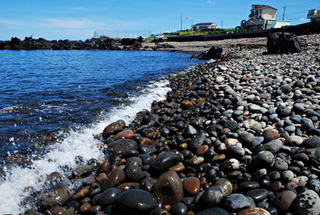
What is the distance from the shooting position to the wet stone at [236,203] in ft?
7.01

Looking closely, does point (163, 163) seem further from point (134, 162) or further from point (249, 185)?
point (249, 185)

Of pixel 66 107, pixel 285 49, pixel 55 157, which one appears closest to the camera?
pixel 55 157

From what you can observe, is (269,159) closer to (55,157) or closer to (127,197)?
(127,197)

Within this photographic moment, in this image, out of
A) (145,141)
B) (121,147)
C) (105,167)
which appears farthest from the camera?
(145,141)

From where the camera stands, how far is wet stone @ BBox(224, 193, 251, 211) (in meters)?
2.14

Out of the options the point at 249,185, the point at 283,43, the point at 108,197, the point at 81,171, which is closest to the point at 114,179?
the point at 108,197

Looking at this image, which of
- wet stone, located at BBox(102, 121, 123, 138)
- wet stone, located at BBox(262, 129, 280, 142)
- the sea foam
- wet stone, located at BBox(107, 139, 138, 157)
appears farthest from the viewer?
wet stone, located at BBox(102, 121, 123, 138)

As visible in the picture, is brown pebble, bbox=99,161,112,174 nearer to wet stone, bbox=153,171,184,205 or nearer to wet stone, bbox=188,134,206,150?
wet stone, bbox=153,171,184,205

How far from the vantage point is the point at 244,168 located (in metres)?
2.88

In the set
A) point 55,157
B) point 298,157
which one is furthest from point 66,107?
point 298,157

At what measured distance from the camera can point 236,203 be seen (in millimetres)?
2160

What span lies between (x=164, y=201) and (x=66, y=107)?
16.8ft

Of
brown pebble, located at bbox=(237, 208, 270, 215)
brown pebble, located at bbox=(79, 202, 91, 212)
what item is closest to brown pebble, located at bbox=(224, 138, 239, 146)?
brown pebble, located at bbox=(237, 208, 270, 215)

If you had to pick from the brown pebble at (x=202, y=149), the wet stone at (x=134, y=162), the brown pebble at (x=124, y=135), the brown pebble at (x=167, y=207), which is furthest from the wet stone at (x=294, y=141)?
the brown pebble at (x=124, y=135)
